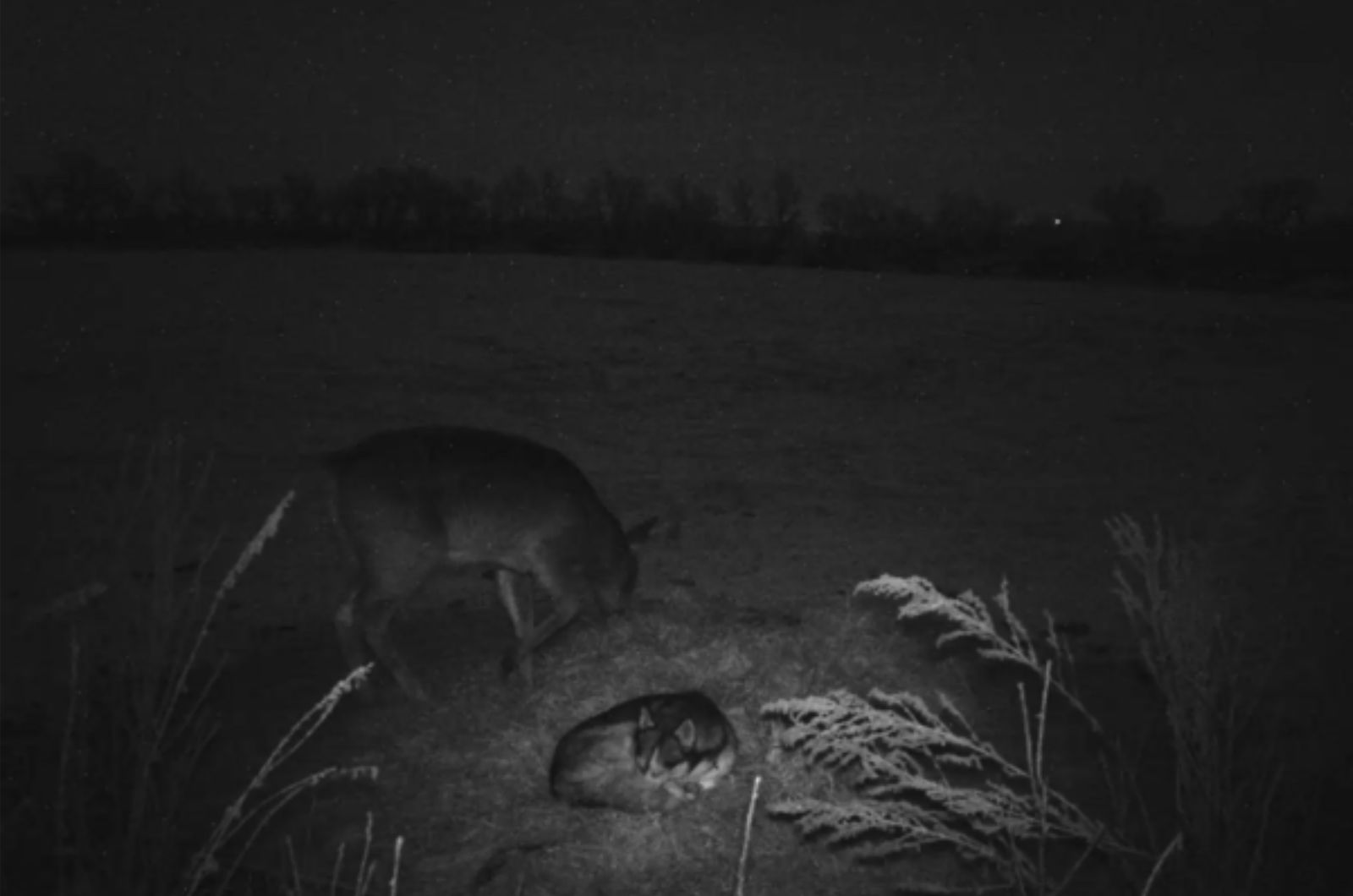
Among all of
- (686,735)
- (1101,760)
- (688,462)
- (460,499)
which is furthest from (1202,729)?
(688,462)

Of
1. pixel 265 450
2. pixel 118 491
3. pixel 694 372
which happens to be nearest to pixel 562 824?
pixel 118 491

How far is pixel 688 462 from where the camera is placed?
11445 mm

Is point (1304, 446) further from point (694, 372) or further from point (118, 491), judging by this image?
point (118, 491)

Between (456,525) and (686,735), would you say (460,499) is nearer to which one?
(456,525)

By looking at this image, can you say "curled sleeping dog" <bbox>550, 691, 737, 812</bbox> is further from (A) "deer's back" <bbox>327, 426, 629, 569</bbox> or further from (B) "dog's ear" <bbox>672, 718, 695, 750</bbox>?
(A) "deer's back" <bbox>327, 426, 629, 569</bbox>

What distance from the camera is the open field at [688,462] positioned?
5.38m

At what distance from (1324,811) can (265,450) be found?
8976mm

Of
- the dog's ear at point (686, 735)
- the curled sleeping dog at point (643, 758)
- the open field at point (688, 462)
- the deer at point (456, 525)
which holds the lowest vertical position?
the open field at point (688, 462)

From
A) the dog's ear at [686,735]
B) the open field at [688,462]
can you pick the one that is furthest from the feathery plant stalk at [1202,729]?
the dog's ear at [686,735]

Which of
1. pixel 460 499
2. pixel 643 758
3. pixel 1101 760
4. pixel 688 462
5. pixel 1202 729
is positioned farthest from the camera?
pixel 688 462

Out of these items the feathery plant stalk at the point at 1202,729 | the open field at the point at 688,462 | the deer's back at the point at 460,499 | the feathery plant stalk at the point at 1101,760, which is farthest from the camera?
the deer's back at the point at 460,499

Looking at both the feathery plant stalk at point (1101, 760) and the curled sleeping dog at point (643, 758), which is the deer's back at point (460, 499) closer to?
the curled sleeping dog at point (643, 758)

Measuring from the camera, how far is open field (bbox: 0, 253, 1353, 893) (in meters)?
5.38

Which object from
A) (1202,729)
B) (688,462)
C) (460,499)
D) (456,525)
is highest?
(1202,729)
